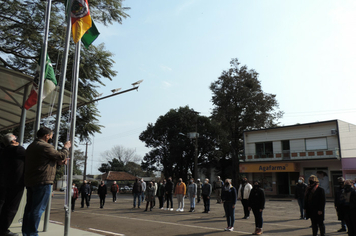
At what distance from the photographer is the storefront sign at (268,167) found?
35625 mm

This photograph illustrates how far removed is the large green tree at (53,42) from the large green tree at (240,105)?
29171 mm

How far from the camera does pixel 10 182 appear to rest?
5.57m

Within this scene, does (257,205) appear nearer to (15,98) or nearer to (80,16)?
(80,16)

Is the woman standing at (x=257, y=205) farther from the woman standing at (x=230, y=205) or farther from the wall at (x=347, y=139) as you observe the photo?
the wall at (x=347, y=139)

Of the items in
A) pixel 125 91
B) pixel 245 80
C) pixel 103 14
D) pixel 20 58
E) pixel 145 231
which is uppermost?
pixel 245 80

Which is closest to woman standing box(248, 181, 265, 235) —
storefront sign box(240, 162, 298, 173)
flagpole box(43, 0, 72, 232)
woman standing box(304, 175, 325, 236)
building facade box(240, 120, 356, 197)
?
woman standing box(304, 175, 325, 236)

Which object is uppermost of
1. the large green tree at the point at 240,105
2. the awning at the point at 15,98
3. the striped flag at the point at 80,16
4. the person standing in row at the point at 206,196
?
the large green tree at the point at 240,105

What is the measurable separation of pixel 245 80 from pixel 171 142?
1617 cm

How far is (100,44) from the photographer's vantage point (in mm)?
15016

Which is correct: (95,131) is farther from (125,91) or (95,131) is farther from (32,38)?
(32,38)

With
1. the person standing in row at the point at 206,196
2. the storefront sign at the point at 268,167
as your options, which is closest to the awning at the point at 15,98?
the person standing in row at the point at 206,196

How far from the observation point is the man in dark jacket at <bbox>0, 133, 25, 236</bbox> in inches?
219

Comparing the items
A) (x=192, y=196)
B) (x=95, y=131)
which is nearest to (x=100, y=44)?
(x=95, y=131)

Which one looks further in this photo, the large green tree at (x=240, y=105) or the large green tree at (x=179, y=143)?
the large green tree at (x=179, y=143)
